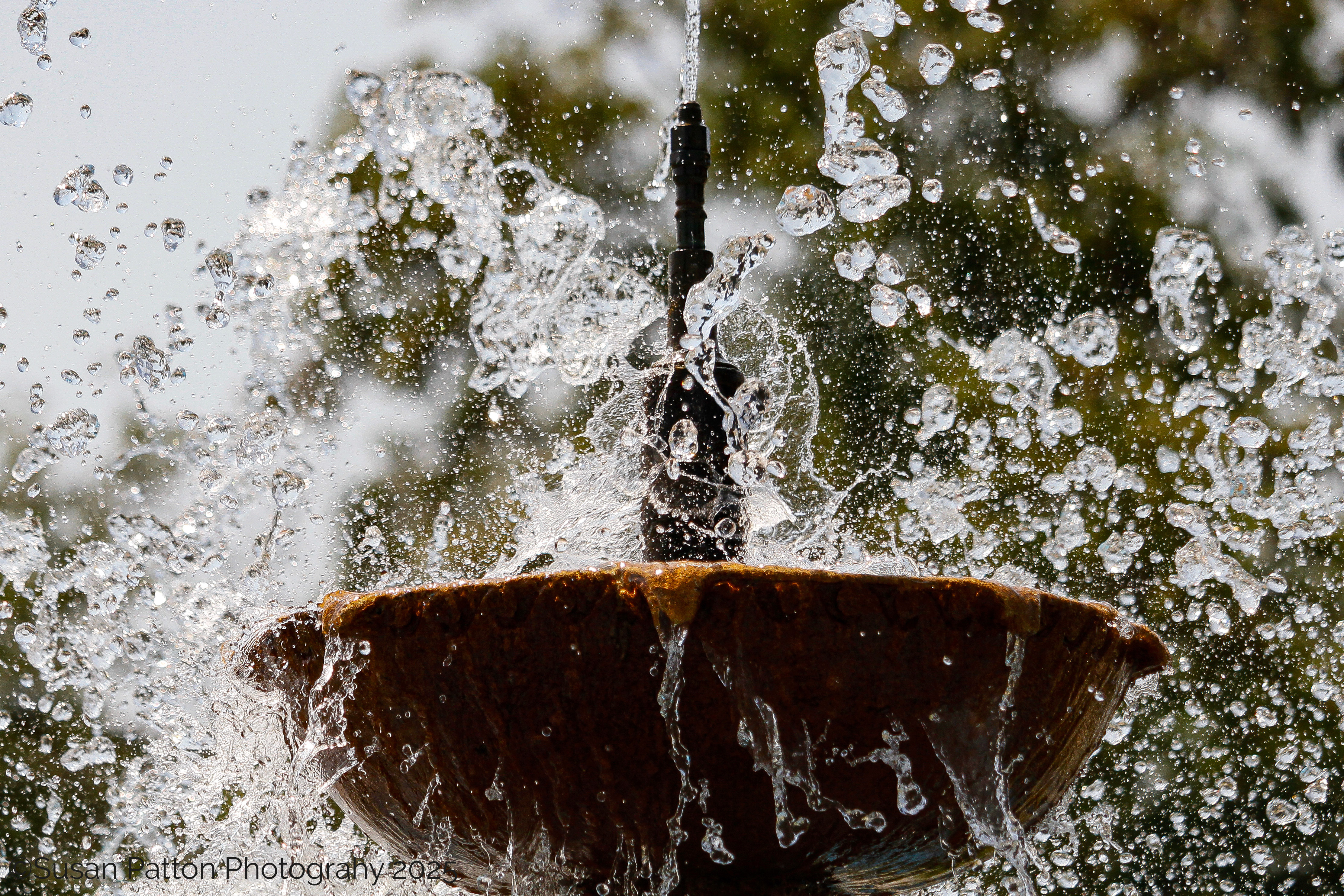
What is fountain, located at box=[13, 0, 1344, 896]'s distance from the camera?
153 centimetres

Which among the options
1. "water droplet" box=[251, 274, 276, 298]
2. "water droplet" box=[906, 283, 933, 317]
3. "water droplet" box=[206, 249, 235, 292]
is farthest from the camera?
"water droplet" box=[906, 283, 933, 317]

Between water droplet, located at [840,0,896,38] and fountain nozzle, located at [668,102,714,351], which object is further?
water droplet, located at [840,0,896,38]

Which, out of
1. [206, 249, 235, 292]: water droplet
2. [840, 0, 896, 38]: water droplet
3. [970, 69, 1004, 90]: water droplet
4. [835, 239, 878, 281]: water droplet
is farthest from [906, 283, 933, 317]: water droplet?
[206, 249, 235, 292]: water droplet

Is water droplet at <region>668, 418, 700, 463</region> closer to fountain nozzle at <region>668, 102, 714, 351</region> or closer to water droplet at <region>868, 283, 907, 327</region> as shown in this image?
fountain nozzle at <region>668, 102, 714, 351</region>

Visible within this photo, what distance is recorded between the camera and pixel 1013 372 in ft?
14.6

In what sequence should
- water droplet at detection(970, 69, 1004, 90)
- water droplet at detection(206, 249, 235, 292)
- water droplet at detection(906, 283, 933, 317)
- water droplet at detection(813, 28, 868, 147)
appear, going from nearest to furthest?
water droplet at detection(813, 28, 868, 147) < water droplet at detection(206, 249, 235, 292) < water droplet at detection(970, 69, 1004, 90) < water droplet at detection(906, 283, 933, 317)

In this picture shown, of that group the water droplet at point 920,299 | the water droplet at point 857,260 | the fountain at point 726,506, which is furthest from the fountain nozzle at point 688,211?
the water droplet at point 920,299

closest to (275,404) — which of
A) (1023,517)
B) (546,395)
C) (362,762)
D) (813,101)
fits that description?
(546,395)

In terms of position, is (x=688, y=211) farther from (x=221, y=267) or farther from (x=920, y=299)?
(x=920, y=299)

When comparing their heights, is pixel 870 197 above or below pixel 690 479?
above

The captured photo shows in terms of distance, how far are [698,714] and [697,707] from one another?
0.04 feet

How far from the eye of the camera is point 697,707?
1.46 metres

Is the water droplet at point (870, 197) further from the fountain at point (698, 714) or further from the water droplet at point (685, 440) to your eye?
the fountain at point (698, 714)

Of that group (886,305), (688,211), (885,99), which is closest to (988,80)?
(886,305)
